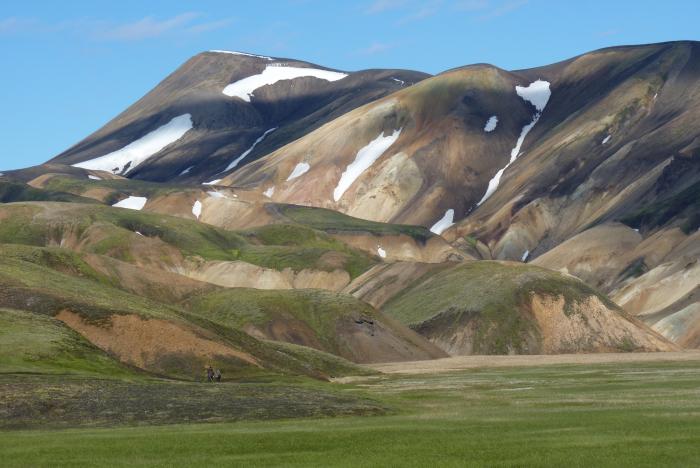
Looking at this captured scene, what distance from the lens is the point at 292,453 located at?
Answer: 4478 cm

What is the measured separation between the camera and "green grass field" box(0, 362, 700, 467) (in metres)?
42.2

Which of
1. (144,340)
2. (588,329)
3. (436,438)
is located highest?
(588,329)

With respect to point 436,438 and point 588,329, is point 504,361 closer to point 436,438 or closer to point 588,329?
point 588,329

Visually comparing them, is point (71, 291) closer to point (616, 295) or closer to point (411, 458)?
point (411, 458)

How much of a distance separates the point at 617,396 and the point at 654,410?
10535 millimetres

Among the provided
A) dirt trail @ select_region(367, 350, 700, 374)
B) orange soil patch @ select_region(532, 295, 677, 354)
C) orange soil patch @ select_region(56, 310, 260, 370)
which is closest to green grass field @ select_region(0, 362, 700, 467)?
orange soil patch @ select_region(56, 310, 260, 370)

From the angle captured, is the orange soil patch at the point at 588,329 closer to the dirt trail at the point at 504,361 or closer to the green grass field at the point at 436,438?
the dirt trail at the point at 504,361

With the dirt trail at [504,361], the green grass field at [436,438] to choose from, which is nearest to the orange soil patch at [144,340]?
the dirt trail at [504,361]

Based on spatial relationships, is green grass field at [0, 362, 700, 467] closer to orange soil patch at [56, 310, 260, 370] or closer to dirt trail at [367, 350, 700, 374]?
orange soil patch at [56, 310, 260, 370]

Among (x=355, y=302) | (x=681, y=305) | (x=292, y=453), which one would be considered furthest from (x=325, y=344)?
(x=292, y=453)

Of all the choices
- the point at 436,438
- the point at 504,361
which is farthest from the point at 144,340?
the point at 436,438

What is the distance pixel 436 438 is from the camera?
48094mm

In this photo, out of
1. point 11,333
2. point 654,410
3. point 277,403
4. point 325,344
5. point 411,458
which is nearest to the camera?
point 411,458

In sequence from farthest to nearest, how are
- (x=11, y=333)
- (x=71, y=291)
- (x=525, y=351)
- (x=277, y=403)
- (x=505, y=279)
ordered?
(x=505, y=279)
(x=525, y=351)
(x=71, y=291)
(x=11, y=333)
(x=277, y=403)
